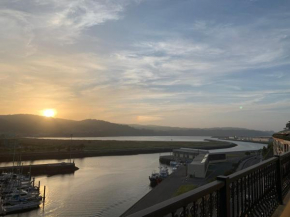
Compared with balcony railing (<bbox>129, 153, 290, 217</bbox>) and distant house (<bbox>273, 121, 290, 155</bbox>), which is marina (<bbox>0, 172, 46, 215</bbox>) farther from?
balcony railing (<bbox>129, 153, 290, 217</bbox>)

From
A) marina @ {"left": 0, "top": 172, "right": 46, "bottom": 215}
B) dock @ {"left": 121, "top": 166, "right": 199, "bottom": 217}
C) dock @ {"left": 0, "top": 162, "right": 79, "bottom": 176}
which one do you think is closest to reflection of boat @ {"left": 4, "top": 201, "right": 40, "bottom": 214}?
marina @ {"left": 0, "top": 172, "right": 46, "bottom": 215}

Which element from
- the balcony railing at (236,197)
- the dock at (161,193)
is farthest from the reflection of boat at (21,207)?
the balcony railing at (236,197)

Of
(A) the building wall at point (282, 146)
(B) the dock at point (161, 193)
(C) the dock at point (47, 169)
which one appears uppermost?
(A) the building wall at point (282, 146)

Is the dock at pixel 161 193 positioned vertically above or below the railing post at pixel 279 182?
below

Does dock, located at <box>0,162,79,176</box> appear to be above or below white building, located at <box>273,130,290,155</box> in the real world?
below

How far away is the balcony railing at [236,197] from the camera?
1.73 meters

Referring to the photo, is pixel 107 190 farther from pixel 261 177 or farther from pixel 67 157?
pixel 67 157

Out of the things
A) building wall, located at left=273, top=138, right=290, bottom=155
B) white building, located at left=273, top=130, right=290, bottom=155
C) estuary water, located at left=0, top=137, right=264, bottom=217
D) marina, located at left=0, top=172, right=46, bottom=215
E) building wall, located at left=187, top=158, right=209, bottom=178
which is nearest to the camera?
white building, located at left=273, top=130, right=290, bottom=155

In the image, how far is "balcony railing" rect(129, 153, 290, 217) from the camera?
5.68 feet

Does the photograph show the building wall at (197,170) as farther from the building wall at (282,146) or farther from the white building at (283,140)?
the white building at (283,140)

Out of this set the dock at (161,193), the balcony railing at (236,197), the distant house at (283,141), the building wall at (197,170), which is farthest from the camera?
the building wall at (197,170)

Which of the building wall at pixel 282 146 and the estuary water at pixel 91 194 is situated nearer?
the building wall at pixel 282 146

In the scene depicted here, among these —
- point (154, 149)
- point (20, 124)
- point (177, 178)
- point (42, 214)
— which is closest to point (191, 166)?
point (177, 178)

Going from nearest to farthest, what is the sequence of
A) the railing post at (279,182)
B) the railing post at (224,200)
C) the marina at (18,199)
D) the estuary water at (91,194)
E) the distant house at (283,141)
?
the railing post at (224,200), the railing post at (279,182), the distant house at (283,141), the marina at (18,199), the estuary water at (91,194)
